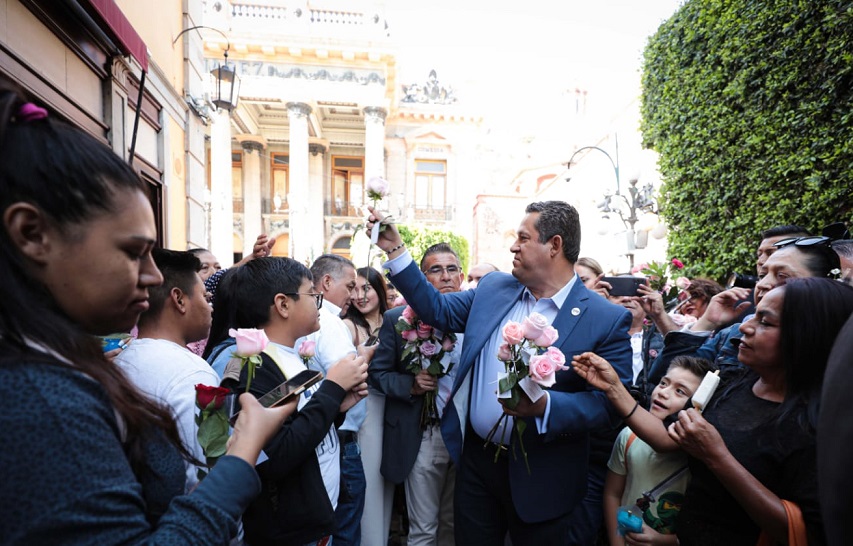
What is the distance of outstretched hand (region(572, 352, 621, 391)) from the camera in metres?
2.21

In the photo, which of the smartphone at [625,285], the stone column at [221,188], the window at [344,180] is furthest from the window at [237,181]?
the smartphone at [625,285]

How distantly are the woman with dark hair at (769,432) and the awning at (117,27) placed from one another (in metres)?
4.94

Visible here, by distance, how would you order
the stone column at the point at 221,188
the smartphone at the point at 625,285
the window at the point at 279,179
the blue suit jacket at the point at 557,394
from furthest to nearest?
the window at the point at 279,179, the stone column at the point at 221,188, the smartphone at the point at 625,285, the blue suit jacket at the point at 557,394

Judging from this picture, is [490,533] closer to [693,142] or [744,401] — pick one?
[744,401]

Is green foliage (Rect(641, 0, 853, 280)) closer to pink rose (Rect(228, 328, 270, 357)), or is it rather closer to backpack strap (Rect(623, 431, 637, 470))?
backpack strap (Rect(623, 431, 637, 470))

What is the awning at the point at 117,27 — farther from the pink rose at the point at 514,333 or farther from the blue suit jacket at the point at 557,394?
the pink rose at the point at 514,333

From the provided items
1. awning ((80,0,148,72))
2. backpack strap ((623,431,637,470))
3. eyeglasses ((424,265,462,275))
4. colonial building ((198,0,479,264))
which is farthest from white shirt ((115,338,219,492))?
colonial building ((198,0,479,264))

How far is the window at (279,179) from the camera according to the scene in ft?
88.3

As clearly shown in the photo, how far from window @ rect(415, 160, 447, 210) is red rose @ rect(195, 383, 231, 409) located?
27.5 meters

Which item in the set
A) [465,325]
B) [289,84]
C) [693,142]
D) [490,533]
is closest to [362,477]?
[490,533]

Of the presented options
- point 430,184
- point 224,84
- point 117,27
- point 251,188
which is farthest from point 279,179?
point 117,27

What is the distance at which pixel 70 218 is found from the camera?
96 cm

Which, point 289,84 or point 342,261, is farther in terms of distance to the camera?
point 289,84

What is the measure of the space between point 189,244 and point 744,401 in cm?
759
